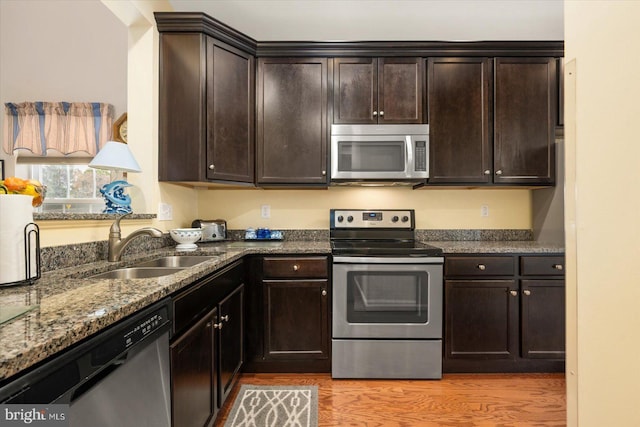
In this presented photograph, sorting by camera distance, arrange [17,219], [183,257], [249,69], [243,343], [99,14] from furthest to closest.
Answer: [99,14] → [249,69] → [243,343] → [183,257] → [17,219]

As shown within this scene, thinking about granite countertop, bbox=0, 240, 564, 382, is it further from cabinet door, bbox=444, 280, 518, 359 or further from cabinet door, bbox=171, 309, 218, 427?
cabinet door, bbox=444, 280, 518, 359

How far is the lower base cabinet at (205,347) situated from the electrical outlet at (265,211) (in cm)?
84

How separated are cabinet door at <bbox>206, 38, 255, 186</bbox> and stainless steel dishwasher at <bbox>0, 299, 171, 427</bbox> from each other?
1385 millimetres

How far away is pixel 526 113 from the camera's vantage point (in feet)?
7.82

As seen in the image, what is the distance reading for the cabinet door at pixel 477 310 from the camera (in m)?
2.16

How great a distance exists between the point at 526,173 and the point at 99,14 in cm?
396

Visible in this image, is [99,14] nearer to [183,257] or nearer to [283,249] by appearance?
[183,257]

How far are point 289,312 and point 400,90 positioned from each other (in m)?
1.85

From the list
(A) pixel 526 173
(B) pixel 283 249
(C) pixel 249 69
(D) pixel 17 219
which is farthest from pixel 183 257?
(A) pixel 526 173

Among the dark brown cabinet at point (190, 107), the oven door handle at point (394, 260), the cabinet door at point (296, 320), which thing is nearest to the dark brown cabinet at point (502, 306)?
the oven door handle at point (394, 260)

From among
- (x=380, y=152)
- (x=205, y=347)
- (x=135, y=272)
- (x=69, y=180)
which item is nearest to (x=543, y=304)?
(x=380, y=152)

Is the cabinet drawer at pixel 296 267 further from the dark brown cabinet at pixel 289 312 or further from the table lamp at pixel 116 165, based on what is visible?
the table lamp at pixel 116 165

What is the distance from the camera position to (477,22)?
2.54 m

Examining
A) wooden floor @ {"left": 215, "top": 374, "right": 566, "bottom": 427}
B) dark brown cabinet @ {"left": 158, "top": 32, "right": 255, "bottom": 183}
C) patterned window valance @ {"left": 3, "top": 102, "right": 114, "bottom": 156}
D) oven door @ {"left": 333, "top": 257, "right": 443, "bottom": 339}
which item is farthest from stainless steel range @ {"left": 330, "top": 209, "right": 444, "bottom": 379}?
patterned window valance @ {"left": 3, "top": 102, "right": 114, "bottom": 156}
